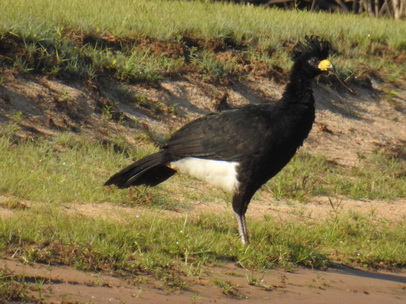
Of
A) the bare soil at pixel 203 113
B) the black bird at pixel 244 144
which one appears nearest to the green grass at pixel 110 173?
the bare soil at pixel 203 113

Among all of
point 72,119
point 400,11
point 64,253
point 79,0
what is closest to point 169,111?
point 72,119

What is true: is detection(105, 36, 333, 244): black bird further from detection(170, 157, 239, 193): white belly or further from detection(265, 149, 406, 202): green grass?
detection(265, 149, 406, 202): green grass

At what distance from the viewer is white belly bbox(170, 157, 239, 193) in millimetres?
7086

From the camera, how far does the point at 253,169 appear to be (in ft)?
22.6

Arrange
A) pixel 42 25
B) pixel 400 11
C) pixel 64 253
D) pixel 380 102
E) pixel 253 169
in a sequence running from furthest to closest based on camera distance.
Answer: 1. pixel 400 11
2. pixel 380 102
3. pixel 42 25
4. pixel 253 169
5. pixel 64 253

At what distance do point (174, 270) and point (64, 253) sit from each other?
752 mm

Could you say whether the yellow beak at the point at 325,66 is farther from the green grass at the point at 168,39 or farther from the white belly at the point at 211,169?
the green grass at the point at 168,39

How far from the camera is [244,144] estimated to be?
6969 mm

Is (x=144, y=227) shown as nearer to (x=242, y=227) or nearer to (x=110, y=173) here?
(x=242, y=227)

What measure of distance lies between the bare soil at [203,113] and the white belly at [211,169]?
0.55 m

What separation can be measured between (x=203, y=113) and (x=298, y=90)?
3.25 metres

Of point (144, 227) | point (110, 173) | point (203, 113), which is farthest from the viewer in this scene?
point (203, 113)

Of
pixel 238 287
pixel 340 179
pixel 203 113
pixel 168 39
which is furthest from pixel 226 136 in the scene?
pixel 168 39

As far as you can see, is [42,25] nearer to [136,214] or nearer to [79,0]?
[79,0]
